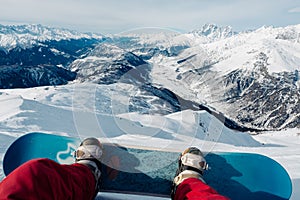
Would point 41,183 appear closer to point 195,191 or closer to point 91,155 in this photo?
point 195,191

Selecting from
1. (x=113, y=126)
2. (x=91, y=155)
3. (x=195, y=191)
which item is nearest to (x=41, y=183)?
(x=195, y=191)

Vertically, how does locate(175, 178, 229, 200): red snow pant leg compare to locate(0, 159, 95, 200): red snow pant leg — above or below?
below

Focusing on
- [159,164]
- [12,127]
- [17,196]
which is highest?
[17,196]

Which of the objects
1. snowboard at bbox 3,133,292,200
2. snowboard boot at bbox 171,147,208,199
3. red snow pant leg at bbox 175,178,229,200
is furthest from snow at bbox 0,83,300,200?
red snow pant leg at bbox 175,178,229,200

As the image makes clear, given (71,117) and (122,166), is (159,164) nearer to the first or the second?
(122,166)

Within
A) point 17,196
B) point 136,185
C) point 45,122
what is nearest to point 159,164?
point 136,185

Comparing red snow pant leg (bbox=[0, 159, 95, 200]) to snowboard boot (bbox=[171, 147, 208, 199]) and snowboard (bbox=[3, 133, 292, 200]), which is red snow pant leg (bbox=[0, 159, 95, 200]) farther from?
snowboard (bbox=[3, 133, 292, 200])
